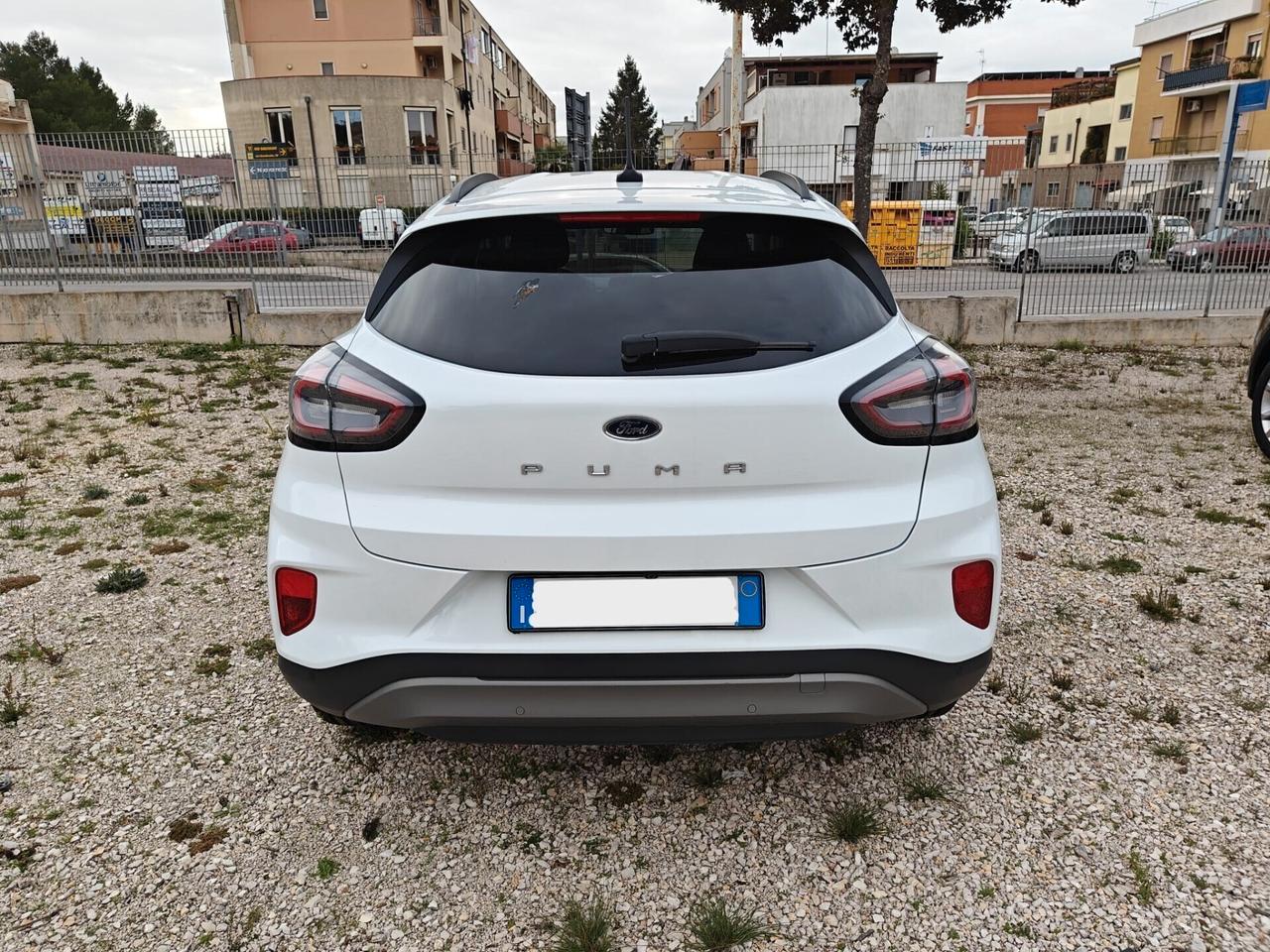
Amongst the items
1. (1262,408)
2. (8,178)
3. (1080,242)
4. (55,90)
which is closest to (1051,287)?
(1080,242)

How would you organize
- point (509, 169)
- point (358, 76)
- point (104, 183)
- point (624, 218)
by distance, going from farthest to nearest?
point (358, 76)
point (509, 169)
point (104, 183)
point (624, 218)

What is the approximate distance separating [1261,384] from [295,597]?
19.7 feet

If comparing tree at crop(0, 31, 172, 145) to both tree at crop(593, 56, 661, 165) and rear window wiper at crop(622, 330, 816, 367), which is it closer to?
tree at crop(593, 56, 661, 165)

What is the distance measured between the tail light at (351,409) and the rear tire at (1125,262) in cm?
1222

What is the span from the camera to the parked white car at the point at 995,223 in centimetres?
1179

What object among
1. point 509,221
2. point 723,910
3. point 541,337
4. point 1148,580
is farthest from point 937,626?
point 1148,580

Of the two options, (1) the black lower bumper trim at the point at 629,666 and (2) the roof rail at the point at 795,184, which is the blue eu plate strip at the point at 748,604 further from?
(2) the roof rail at the point at 795,184

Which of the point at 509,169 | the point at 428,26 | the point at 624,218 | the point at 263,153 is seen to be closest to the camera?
the point at 624,218

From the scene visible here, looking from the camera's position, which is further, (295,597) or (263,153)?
(263,153)

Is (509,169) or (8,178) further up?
Answer: (509,169)

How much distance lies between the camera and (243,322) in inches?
448

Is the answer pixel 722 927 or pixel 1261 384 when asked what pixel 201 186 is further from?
pixel 722 927

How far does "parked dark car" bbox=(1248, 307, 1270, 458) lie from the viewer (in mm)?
5516

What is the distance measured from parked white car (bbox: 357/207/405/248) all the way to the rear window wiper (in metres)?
10.2
